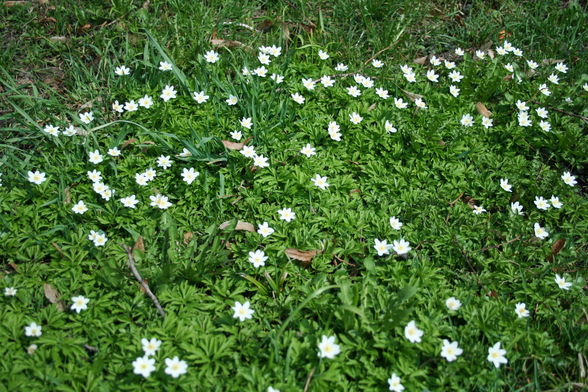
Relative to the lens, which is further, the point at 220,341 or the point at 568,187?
the point at 568,187

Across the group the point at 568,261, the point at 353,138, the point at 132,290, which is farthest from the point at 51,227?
the point at 568,261

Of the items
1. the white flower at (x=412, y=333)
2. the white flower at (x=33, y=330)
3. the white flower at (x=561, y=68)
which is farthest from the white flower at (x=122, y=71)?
the white flower at (x=561, y=68)

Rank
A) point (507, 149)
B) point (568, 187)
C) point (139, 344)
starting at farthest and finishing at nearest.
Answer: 1. point (507, 149)
2. point (568, 187)
3. point (139, 344)

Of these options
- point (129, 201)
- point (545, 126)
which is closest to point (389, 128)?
point (545, 126)

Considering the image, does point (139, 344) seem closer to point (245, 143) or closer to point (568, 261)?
point (245, 143)

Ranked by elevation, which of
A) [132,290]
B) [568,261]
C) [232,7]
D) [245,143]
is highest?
[232,7]

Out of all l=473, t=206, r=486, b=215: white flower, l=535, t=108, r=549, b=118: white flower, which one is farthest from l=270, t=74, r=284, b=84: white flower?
l=535, t=108, r=549, b=118: white flower

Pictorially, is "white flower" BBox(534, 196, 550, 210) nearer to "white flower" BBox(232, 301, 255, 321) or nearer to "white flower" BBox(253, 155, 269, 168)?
"white flower" BBox(253, 155, 269, 168)
